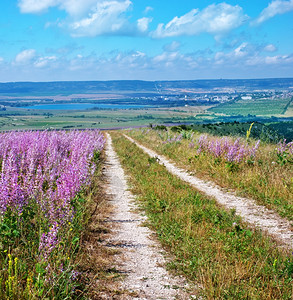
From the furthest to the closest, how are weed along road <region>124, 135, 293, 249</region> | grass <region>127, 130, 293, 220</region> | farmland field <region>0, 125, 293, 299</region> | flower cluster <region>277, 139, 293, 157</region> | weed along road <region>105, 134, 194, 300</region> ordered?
1. flower cluster <region>277, 139, 293, 157</region>
2. grass <region>127, 130, 293, 220</region>
3. weed along road <region>124, 135, 293, 249</region>
4. weed along road <region>105, 134, 194, 300</region>
5. farmland field <region>0, 125, 293, 299</region>

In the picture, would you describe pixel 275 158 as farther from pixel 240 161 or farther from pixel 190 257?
pixel 190 257

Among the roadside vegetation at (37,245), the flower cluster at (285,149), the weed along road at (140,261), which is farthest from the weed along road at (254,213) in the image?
the roadside vegetation at (37,245)

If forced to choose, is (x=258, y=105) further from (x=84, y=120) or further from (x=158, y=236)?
(x=158, y=236)

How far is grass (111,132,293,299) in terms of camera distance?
3898mm

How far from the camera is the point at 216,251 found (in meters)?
5.07

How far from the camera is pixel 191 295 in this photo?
4.00m

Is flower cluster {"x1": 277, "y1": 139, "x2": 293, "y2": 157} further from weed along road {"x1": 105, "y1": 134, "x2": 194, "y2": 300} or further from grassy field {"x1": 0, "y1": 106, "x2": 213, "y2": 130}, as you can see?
grassy field {"x1": 0, "y1": 106, "x2": 213, "y2": 130}

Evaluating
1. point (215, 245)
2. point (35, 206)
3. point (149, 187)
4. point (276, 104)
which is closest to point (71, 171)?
point (35, 206)

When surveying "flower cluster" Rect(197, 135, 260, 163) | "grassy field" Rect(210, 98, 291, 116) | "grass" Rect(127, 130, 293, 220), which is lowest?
"grass" Rect(127, 130, 293, 220)

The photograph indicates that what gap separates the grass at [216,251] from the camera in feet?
12.8

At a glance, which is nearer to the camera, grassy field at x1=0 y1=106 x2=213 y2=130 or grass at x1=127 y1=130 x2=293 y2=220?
grass at x1=127 y1=130 x2=293 y2=220

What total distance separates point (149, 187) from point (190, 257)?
502 centimetres

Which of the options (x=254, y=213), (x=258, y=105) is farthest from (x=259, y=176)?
(x=258, y=105)

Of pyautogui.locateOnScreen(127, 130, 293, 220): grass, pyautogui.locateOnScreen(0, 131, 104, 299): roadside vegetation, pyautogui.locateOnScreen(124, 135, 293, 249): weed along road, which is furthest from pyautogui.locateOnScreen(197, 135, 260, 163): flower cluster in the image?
pyautogui.locateOnScreen(0, 131, 104, 299): roadside vegetation
